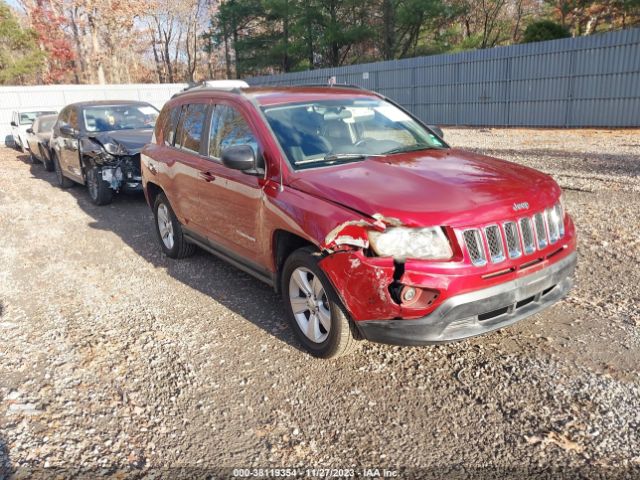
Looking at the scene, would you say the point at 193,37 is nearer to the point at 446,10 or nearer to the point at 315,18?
the point at 315,18

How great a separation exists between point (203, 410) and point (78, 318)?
2.03m

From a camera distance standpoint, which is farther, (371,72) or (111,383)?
(371,72)

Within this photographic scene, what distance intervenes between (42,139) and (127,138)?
6.31 m

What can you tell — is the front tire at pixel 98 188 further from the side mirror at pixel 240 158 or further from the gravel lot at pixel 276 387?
the side mirror at pixel 240 158

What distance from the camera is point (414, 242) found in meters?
2.99

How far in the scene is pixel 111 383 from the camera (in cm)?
357

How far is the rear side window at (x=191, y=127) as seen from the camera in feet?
16.6

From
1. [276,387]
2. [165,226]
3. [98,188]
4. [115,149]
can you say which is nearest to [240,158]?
[276,387]

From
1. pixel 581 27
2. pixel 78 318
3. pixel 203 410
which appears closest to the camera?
pixel 203 410

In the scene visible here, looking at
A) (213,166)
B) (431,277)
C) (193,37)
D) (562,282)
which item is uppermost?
(193,37)

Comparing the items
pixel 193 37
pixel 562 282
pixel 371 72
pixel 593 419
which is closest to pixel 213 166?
pixel 562 282

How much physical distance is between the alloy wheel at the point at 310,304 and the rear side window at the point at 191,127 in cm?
203

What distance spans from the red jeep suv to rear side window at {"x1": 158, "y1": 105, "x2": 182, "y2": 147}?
29.1 inches

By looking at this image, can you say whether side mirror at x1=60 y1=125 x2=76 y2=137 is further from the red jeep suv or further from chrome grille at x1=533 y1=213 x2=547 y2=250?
chrome grille at x1=533 y1=213 x2=547 y2=250
